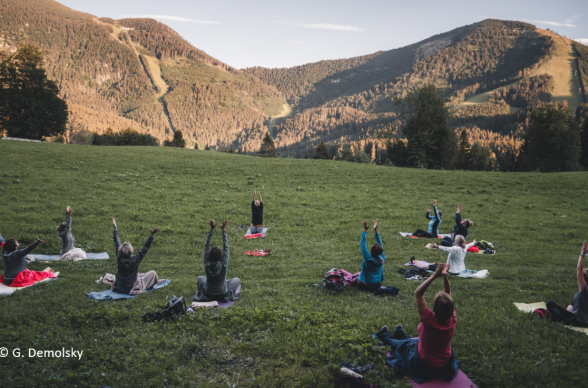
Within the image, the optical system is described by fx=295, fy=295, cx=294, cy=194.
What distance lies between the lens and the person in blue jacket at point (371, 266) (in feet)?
36.4

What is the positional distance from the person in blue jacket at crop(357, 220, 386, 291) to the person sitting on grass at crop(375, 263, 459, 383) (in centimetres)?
417

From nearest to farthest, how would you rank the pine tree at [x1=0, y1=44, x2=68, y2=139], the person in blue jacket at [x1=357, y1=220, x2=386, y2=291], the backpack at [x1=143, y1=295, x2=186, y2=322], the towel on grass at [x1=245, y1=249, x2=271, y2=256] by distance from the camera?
the backpack at [x1=143, y1=295, x2=186, y2=322]
the person in blue jacket at [x1=357, y1=220, x2=386, y2=291]
the towel on grass at [x1=245, y1=249, x2=271, y2=256]
the pine tree at [x1=0, y1=44, x2=68, y2=139]

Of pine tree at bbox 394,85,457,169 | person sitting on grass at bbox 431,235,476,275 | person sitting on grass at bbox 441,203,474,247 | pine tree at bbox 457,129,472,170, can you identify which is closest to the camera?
person sitting on grass at bbox 431,235,476,275

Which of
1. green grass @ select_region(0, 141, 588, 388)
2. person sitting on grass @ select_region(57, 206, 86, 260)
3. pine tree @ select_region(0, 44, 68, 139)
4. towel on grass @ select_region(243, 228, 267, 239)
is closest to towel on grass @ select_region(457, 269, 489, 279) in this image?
green grass @ select_region(0, 141, 588, 388)

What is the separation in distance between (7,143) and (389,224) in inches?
1912

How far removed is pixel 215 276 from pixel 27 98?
68.6 m

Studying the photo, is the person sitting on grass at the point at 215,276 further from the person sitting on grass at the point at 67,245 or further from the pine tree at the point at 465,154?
the pine tree at the point at 465,154

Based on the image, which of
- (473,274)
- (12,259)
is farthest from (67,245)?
(473,274)

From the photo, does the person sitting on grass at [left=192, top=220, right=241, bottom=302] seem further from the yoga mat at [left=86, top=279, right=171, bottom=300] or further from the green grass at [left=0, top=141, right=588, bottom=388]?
the yoga mat at [left=86, top=279, right=171, bottom=300]

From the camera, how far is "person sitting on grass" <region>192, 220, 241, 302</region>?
32.5 feet

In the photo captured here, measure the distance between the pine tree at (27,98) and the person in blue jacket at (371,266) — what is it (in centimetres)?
7022

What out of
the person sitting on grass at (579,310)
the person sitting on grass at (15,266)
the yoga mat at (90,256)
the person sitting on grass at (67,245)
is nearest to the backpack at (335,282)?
the person sitting on grass at (579,310)

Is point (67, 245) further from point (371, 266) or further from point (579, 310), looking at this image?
point (579, 310)

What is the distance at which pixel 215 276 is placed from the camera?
1008 cm
